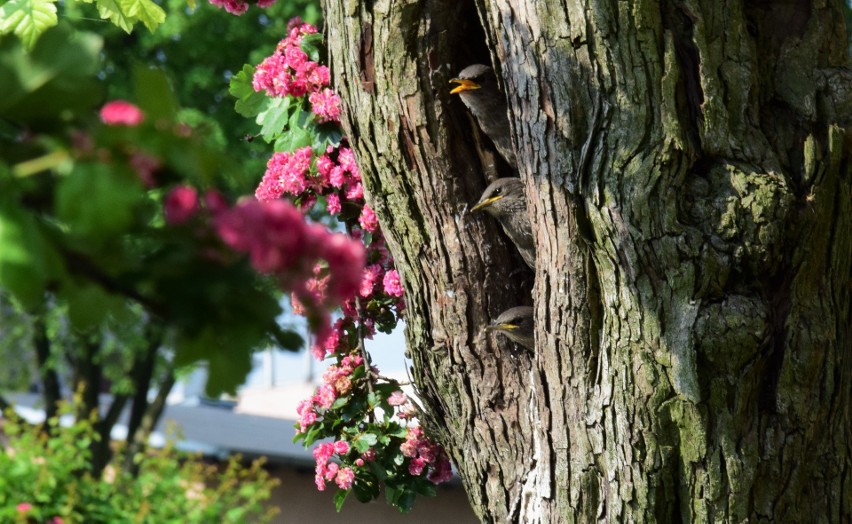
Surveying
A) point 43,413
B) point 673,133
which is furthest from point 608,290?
point 43,413

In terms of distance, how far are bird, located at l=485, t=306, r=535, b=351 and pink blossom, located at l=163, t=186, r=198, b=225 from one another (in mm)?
2040

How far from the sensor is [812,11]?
2.76m

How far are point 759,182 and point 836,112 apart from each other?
36 centimetres

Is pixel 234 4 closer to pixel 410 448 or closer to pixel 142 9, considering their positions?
pixel 142 9

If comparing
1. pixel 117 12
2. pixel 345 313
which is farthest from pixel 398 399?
pixel 117 12

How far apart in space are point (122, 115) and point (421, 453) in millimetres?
2921

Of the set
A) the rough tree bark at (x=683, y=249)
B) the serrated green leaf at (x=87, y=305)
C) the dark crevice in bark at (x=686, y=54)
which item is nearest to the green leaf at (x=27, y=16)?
the rough tree bark at (x=683, y=249)

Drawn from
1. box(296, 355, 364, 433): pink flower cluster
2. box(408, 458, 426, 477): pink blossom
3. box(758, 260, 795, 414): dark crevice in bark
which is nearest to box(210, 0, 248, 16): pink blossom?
box(296, 355, 364, 433): pink flower cluster

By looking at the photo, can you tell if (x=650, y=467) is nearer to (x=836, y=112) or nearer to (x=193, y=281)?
(x=836, y=112)

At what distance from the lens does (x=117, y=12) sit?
3.30m

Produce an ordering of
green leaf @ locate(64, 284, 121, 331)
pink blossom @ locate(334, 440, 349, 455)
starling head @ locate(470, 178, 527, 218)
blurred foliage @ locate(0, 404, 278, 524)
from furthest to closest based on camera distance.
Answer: blurred foliage @ locate(0, 404, 278, 524)
pink blossom @ locate(334, 440, 349, 455)
starling head @ locate(470, 178, 527, 218)
green leaf @ locate(64, 284, 121, 331)

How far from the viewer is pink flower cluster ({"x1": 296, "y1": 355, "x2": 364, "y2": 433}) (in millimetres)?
3768

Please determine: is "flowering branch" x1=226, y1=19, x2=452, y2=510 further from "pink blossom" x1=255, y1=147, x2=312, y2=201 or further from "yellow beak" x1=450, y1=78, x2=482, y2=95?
"yellow beak" x1=450, y1=78, x2=482, y2=95

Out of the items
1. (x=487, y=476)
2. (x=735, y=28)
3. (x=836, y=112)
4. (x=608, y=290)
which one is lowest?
(x=487, y=476)
